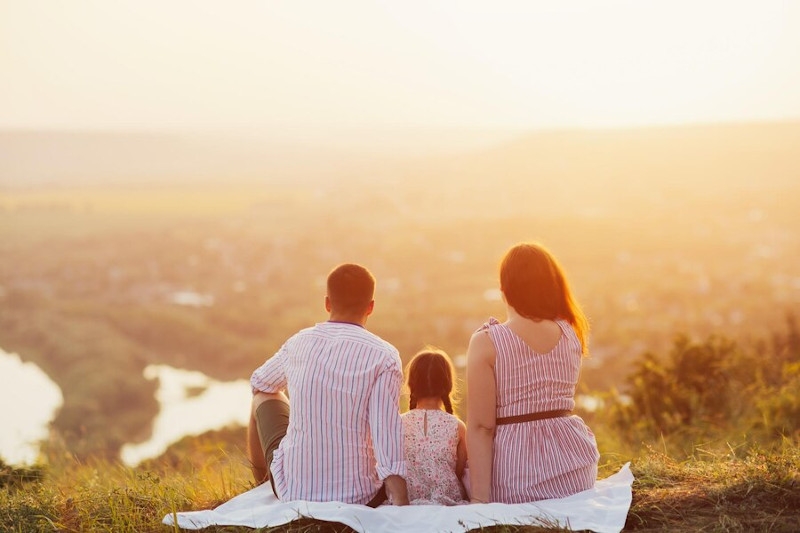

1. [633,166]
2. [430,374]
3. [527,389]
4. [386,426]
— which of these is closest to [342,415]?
[386,426]

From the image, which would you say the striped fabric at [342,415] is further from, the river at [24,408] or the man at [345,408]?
the river at [24,408]

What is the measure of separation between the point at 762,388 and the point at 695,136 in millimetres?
69221

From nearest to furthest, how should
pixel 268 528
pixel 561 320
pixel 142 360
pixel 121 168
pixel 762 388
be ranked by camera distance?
1. pixel 268 528
2. pixel 561 320
3. pixel 762 388
4. pixel 142 360
5. pixel 121 168

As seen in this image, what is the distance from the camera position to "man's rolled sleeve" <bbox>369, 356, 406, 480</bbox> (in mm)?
3377

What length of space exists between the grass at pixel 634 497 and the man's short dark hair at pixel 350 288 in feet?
3.18

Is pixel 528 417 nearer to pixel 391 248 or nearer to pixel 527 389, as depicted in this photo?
pixel 527 389

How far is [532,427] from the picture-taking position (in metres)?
3.62

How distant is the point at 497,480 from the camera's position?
3605mm

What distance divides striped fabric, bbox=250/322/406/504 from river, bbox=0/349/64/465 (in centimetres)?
259

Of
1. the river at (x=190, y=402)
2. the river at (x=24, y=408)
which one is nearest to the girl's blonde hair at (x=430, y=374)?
the river at (x=24, y=408)

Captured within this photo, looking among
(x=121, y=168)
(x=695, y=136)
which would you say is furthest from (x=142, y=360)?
(x=121, y=168)

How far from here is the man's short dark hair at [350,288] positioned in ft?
11.2

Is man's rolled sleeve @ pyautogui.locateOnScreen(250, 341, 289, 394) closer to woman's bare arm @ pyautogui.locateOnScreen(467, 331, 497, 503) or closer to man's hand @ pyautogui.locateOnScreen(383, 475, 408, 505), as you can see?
man's hand @ pyautogui.locateOnScreen(383, 475, 408, 505)

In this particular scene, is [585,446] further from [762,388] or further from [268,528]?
[762,388]
